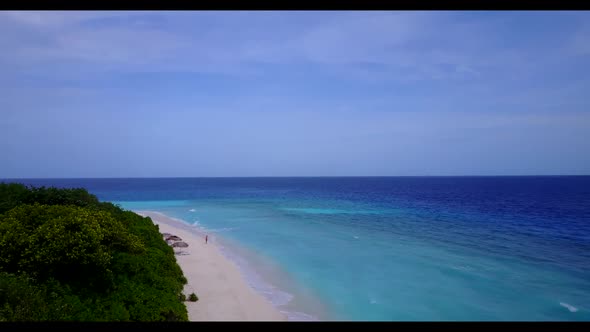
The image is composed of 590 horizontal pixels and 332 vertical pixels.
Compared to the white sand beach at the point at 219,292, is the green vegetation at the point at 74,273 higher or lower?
higher

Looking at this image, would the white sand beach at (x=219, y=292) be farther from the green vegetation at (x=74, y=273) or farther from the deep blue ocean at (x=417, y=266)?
the green vegetation at (x=74, y=273)

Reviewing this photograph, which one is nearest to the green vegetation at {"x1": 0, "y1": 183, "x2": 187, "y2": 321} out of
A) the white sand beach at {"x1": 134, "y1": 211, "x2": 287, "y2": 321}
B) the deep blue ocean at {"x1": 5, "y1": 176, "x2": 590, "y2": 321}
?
the white sand beach at {"x1": 134, "y1": 211, "x2": 287, "y2": 321}

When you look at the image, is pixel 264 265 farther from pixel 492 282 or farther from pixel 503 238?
pixel 503 238

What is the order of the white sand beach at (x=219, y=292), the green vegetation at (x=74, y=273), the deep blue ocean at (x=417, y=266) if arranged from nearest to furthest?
the green vegetation at (x=74, y=273), the white sand beach at (x=219, y=292), the deep blue ocean at (x=417, y=266)

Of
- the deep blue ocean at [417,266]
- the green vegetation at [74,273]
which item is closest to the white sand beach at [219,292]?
the deep blue ocean at [417,266]

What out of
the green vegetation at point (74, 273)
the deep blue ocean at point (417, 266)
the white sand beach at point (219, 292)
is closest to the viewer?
the green vegetation at point (74, 273)

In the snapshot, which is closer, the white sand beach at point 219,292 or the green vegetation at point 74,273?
the green vegetation at point 74,273

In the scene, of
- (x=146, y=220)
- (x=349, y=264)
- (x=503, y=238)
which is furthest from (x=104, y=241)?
(x=503, y=238)
